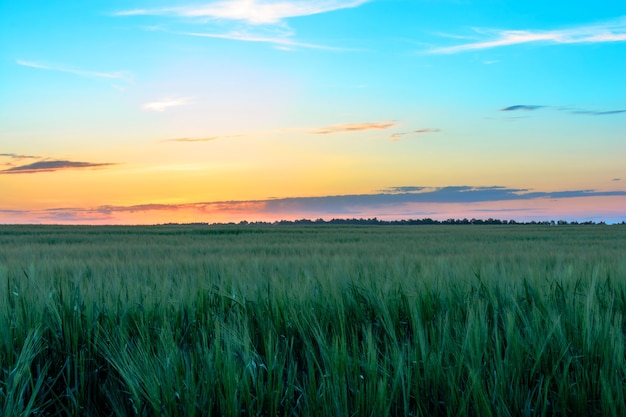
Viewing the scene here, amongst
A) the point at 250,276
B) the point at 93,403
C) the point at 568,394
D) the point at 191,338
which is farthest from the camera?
the point at 250,276

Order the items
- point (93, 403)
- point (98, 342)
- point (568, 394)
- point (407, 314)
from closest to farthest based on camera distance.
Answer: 1. point (568, 394)
2. point (93, 403)
3. point (98, 342)
4. point (407, 314)

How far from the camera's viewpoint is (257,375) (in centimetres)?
205

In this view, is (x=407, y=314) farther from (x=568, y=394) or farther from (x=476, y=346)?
(x=568, y=394)

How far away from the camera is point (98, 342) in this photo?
2.39m

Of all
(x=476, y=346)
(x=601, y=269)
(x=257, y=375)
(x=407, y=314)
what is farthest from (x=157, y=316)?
(x=601, y=269)

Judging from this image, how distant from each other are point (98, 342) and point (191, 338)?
0.44 meters

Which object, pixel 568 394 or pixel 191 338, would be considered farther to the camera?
pixel 191 338

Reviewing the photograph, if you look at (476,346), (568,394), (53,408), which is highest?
(476,346)

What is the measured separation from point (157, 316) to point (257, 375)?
0.89 metres

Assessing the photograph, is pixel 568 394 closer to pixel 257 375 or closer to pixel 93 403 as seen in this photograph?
pixel 257 375

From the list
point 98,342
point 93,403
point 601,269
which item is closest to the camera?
point 93,403

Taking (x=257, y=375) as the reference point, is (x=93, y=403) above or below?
below

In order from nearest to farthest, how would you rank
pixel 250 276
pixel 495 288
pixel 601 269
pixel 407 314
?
pixel 407 314
pixel 495 288
pixel 250 276
pixel 601 269

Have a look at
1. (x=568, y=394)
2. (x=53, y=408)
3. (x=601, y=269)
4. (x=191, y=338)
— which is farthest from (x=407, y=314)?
(x=601, y=269)
